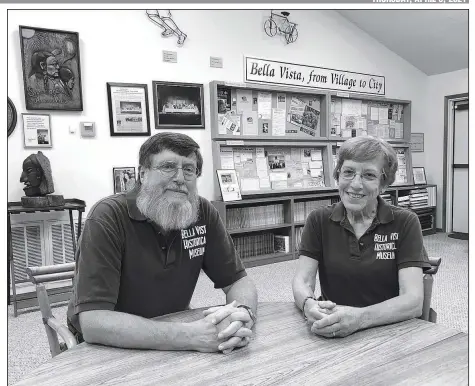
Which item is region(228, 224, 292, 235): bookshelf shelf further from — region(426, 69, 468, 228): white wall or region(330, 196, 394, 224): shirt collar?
region(426, 69, 468, 228): white wall

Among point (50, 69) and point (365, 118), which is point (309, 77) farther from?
point (50, 69)

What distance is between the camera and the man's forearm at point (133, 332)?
102cm

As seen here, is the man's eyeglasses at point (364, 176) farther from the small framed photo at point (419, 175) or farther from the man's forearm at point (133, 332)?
the small framed photo at point (419, 175)

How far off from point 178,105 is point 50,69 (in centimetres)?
124

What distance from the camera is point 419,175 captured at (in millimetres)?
6086

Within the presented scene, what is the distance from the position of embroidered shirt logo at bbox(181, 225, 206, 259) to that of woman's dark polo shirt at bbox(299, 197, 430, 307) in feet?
1.26

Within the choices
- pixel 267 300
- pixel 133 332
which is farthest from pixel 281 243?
pixel 133 332

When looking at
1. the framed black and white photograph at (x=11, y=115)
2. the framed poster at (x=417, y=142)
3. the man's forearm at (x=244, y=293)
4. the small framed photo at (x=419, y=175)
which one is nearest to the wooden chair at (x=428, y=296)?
the man's forearm at (x=244, y=293)

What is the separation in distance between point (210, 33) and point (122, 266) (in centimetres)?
363

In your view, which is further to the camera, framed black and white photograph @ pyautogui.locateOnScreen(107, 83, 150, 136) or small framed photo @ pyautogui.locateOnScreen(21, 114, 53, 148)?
framed black and white photograph @ pyautogui.locateOnScreen(107, 83, 150, 136)

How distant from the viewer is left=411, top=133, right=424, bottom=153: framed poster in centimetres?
616

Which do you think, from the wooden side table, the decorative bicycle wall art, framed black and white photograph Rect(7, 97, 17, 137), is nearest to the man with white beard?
the wooden side table
